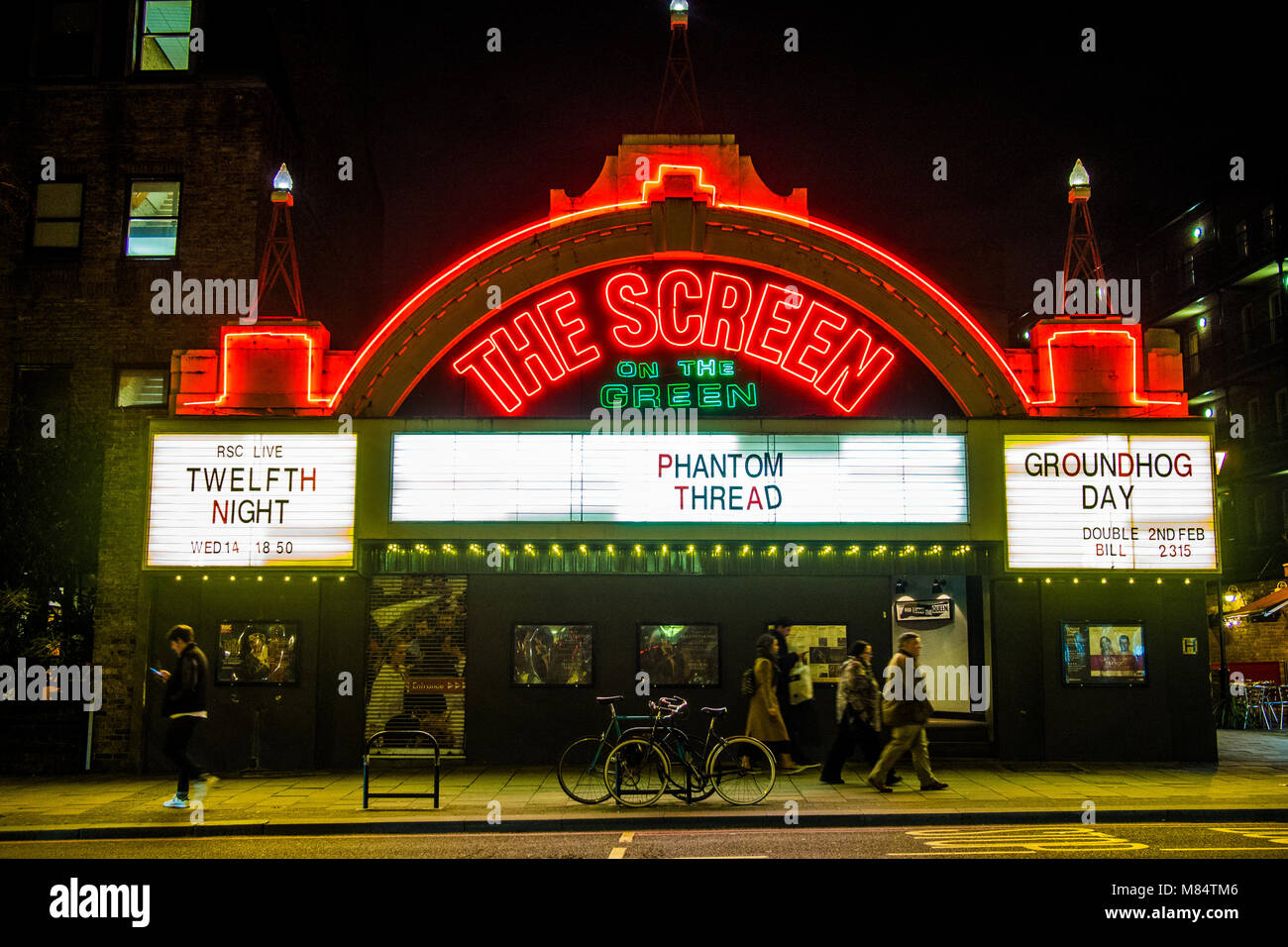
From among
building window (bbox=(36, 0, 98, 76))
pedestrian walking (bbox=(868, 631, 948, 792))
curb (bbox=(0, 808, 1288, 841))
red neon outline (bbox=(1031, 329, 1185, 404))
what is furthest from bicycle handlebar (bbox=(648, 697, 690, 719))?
building window (bbox=(36, 0, 98, 76))

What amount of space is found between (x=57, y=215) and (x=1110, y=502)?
1811 centimetres

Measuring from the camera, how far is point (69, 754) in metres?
15.9

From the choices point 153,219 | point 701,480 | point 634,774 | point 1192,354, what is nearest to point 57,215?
point 153,219

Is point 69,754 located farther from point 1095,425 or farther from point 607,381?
point 1095,425

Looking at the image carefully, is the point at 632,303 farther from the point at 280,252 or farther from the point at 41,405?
the point at 41,405

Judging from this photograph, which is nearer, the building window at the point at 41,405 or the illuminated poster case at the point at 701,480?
the illuminated poster case at the point at 701,480

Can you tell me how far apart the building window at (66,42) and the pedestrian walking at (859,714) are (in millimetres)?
16804

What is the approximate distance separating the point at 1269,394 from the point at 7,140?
39035 mm

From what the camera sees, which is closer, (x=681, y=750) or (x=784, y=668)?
(x=681, y=750)

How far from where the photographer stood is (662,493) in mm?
14992

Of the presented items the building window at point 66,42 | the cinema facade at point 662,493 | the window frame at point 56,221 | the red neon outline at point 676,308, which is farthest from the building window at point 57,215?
the red neon outline at point 676,308

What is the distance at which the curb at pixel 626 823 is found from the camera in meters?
11.5

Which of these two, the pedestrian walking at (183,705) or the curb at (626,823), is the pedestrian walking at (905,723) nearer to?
the curb at (626,823)

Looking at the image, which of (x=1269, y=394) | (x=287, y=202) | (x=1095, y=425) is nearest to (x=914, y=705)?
(x=1095, y=425)
